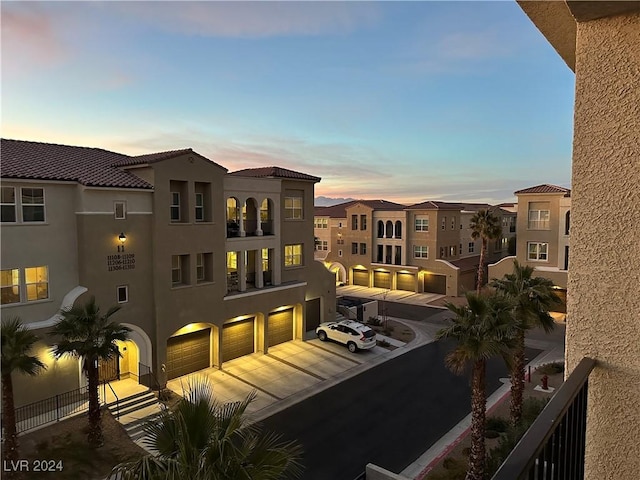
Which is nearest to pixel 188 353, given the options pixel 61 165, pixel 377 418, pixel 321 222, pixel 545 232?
pixel 377 418

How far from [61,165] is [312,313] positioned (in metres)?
17.9

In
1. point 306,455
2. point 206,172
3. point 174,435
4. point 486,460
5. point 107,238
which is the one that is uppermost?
point 206,172

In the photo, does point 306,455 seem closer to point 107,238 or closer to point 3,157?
point 107,238

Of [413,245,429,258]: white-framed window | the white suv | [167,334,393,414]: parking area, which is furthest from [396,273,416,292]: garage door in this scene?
the white suv

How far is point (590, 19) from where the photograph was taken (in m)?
2.59

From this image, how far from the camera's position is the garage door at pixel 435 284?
4388cm

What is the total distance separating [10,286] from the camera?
1633cm

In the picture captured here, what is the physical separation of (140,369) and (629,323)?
20.8m

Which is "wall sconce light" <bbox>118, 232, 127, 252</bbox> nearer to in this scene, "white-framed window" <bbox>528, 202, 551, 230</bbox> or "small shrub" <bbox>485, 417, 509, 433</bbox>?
"small shrub" <bbox>485, 417, 509, 433</bbox>

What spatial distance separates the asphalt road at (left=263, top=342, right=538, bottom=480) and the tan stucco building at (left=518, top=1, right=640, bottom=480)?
12.8 meters

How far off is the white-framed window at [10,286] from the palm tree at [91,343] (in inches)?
133

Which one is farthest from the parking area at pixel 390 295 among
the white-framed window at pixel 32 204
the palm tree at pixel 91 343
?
the white-framed window at pixel 32 204

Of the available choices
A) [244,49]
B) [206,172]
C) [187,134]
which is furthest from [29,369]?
[187,134]

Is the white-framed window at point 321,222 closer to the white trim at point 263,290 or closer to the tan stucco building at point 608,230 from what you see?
the white trim at point 263,290
